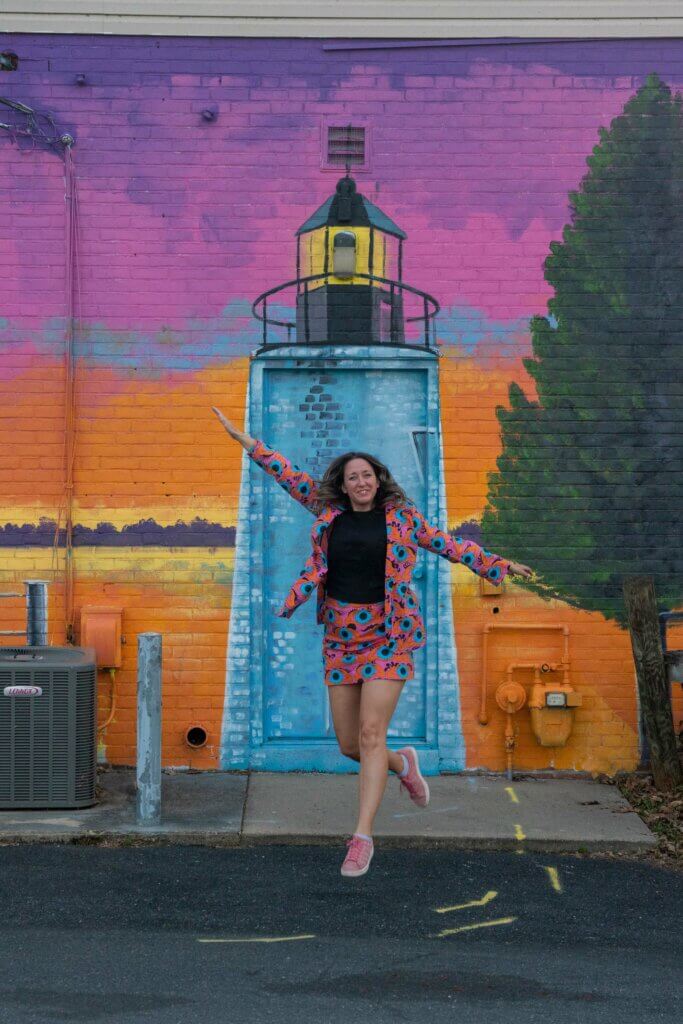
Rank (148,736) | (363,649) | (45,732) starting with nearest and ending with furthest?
1. (363,649)
2. (148,736)
3. (45,732)

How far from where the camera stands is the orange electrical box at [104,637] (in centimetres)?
775

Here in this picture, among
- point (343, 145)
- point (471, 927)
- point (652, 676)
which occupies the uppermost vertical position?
point (343, 145)

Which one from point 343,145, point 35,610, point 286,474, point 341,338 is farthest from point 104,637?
point 343,145

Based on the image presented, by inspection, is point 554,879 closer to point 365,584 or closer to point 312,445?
point 365,584

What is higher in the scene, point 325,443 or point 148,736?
point 325,443

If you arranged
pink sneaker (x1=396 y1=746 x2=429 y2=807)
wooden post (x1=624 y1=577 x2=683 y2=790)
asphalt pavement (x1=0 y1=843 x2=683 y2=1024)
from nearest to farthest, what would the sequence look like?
1. asphalt pavement (x1=0 y1=843 x2=683 y2=1024)
2. pink sneaker (x1=396 y1=746 x2=429 y2=807)
3. wooden post (x1=624 y1=577 x2=683 y2=790)

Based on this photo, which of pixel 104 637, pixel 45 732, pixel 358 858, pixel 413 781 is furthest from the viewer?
pixel 104 637

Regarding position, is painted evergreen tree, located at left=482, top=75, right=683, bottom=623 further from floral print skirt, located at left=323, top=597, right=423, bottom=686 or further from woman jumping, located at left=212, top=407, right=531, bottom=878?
floral print skirt, located at left=323, top=597, right=423, bottom=686

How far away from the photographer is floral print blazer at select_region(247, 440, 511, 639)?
17.8 feet

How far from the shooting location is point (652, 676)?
735cm

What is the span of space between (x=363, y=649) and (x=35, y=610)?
2836 millimetres

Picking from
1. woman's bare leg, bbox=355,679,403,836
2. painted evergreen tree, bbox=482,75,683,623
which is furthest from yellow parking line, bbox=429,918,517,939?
painted evergreen tree, bbox=482,75,683,623

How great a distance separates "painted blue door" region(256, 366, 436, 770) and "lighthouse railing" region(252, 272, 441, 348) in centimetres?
24

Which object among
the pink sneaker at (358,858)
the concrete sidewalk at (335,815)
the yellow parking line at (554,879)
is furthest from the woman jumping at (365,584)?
the concrete sidewalk at (335,815)
